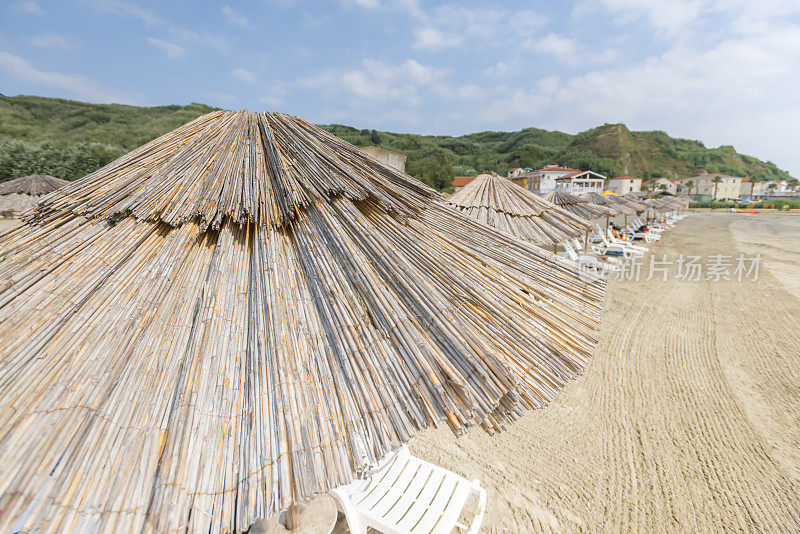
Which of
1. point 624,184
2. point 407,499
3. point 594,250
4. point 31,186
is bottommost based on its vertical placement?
point 407,499

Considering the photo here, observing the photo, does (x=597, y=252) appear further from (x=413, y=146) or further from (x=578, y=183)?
(x=413, y=146)

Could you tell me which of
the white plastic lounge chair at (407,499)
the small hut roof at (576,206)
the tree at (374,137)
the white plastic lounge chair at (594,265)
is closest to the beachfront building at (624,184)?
the tree at (374,137)

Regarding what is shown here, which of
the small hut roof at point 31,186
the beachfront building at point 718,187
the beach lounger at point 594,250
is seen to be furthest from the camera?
the beachfront building at point 718,187

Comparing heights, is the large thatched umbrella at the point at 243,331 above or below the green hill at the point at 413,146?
below

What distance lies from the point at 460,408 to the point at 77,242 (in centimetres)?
224

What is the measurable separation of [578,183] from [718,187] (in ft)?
152

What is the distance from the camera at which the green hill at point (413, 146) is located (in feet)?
86.2

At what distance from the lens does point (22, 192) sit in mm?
12977

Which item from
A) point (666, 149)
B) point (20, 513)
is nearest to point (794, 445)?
point (20, 513)

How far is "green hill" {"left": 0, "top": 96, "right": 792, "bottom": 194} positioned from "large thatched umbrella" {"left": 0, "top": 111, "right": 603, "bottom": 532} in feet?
107

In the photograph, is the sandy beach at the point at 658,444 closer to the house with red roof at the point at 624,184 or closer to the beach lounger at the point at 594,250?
the beach lounger at the point at 594,250

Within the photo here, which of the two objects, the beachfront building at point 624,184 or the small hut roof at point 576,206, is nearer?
the small hut roof at point 576,206

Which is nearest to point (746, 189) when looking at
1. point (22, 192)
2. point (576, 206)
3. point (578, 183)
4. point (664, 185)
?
point (664, 185)

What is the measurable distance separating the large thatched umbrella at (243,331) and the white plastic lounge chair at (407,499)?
1512mm
